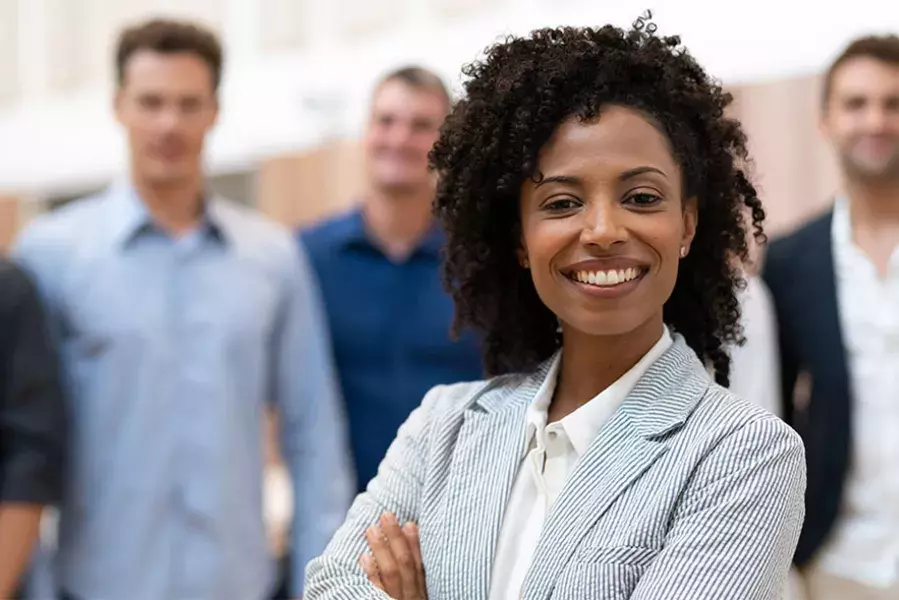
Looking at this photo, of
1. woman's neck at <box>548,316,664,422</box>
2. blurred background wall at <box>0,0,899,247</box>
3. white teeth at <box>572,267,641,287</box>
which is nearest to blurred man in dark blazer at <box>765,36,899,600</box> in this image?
blurred background wall at <box>0,0,899,247</box>

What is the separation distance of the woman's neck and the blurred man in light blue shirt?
1273 mm

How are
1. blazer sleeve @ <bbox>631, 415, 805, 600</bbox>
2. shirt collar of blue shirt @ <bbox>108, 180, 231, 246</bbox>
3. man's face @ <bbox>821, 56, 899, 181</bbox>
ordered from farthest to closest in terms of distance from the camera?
shirt collar of blue shirt @ <bbox>108, 180, 231, 246</bbox>
man's face @ <bbox>821, 56, 899, 181</bbox>
blazer sleeve @ <bbox>631, 415, 805, 600</bbox>

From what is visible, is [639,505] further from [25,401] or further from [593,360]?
[25,401]

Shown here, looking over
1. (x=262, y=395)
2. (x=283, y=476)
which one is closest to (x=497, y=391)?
(x=262, y=395)

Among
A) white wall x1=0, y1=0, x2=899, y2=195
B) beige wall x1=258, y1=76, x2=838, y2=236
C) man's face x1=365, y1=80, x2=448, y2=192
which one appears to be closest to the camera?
man's face x1=365, y1=80, x2=448, y2=192

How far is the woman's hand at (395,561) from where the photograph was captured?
4.85 ft

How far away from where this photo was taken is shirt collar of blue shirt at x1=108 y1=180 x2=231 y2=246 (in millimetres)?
2682

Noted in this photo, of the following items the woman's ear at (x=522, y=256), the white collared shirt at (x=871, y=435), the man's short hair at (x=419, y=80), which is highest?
the man's short hair at (x=419, y=80)

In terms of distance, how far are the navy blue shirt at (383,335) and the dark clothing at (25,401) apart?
2.25 feet

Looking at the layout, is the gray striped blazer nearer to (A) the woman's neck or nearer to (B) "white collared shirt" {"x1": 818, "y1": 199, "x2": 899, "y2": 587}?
(A) the woman's neck

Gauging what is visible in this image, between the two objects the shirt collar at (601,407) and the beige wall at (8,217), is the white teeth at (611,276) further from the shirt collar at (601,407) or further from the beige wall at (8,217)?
the beige wall at (8,217)

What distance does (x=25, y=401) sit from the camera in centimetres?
246

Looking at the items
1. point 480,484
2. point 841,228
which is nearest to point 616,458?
point 480,484

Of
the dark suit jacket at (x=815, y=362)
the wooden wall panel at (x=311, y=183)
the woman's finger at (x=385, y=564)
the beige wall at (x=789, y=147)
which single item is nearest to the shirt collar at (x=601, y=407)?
the woman's finger at (x=385, y=564)
